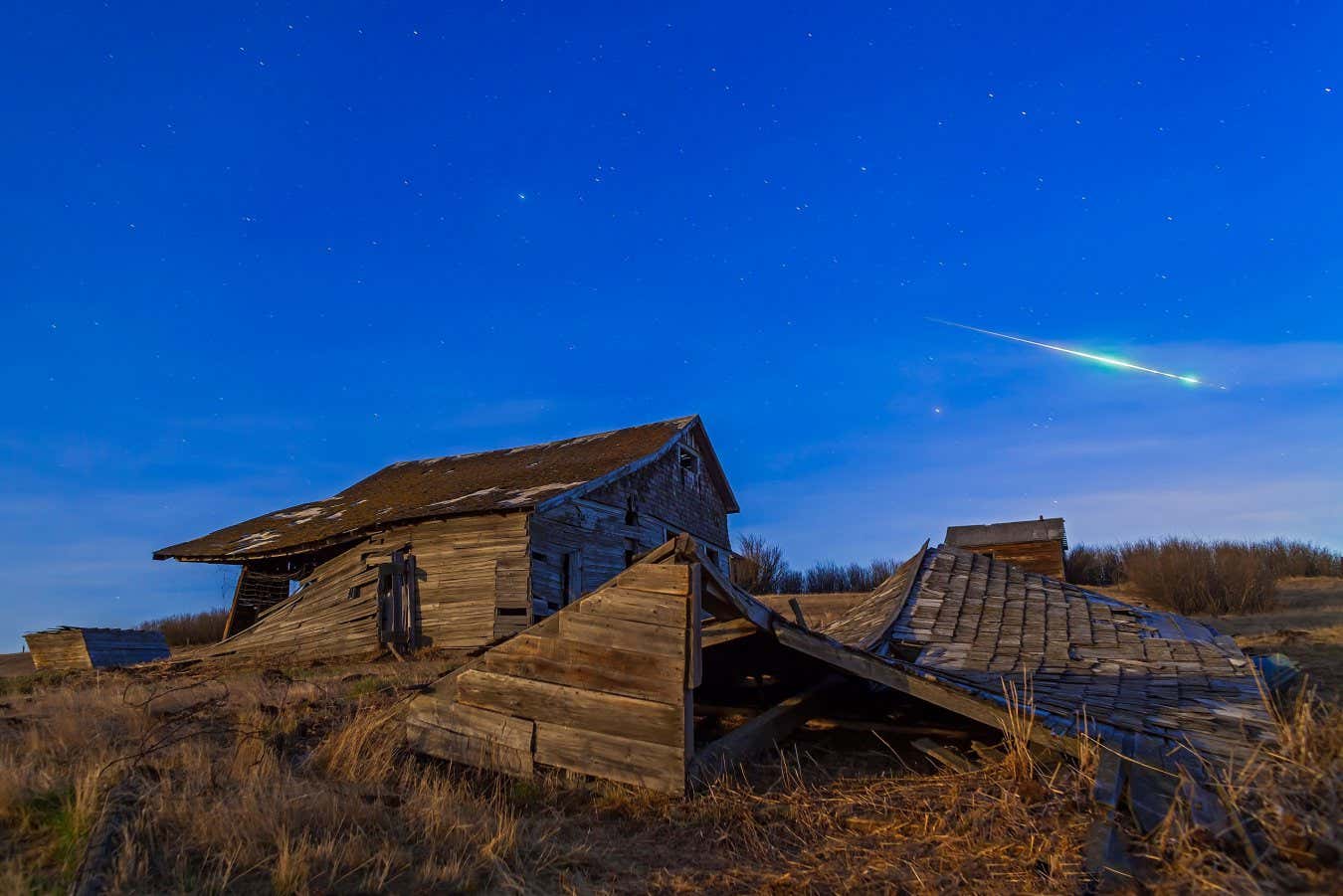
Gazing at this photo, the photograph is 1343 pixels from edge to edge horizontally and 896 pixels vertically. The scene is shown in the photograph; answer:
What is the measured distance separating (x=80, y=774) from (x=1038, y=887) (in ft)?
16.8

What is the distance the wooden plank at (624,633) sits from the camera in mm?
5309

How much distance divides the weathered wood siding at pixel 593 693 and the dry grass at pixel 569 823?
0.17 m

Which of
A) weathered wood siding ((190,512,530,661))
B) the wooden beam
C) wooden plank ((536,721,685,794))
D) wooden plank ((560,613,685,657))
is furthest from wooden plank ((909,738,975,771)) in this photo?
weathered wood siding ((190,512,530,661))

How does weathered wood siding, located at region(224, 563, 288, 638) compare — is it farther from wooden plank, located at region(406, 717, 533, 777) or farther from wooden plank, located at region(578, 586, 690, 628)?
wooden plank, located at region(578, 586, 690, 628)

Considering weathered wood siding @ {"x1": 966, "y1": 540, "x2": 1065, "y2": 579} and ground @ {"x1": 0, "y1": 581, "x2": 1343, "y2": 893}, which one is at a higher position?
weathered wood siding @ {"x1": 966, "y1": 540, "x2": 1065, "y2": 579}

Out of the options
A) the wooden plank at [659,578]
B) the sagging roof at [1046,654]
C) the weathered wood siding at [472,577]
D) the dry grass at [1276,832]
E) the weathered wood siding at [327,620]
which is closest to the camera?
the dry grass at [1276,832]

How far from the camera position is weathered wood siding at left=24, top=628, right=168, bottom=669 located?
1845 cm

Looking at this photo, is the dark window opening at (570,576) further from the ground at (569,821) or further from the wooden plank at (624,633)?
the wooden plank at (624,633)

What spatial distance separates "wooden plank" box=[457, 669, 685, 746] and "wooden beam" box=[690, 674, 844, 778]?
14.0 inches

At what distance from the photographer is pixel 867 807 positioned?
16.6ft

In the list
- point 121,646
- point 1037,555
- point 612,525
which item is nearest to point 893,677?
point 612,525

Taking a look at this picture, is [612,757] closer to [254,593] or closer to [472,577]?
[472,577]

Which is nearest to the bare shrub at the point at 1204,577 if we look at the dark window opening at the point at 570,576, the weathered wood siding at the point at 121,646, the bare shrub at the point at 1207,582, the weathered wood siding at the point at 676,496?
the bare shrub at the point at 1207,582

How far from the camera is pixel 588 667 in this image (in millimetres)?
5590
